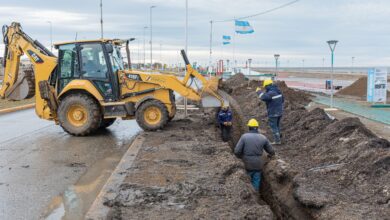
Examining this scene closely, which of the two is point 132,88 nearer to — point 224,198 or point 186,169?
point 186,169

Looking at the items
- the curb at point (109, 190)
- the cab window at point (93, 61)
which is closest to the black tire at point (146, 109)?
the cab window at point (93, 61)

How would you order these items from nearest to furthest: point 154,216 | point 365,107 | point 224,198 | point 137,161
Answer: point 154,216
point 224,198
point 137,161
point 365,107

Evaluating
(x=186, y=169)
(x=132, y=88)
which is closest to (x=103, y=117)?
(x=132, y=88)

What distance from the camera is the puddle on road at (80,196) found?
611cm

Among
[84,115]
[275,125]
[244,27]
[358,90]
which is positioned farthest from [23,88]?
[244,27]

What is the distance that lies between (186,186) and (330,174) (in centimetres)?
302

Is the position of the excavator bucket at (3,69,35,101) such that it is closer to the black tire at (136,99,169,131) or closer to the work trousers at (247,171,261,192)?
the black tire at (136,99,169,131)

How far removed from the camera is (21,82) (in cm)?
1313

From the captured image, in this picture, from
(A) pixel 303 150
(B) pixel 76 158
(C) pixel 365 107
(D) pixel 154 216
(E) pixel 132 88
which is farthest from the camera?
(C) pixel 365 107

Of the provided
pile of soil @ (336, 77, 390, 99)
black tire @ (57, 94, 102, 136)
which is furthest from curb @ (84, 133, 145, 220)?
pile of soil @ (336, 77, 390, 99)

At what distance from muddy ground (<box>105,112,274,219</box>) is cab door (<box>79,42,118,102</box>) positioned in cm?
239

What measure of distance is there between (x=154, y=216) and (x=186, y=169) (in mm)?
2409

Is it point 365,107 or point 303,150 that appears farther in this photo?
point 365,107

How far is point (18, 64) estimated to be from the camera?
13219 mm
